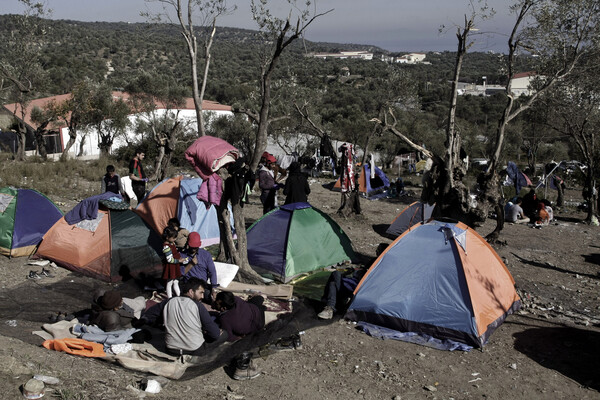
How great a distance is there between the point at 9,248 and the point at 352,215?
8.31m

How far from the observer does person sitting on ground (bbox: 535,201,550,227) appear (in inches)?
587

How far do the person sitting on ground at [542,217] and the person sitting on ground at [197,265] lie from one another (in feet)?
34.5

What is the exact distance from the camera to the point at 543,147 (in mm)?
36094

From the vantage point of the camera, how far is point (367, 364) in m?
6.39

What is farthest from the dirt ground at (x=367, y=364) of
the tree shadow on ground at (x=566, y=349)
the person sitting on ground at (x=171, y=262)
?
the person sitting on ground at (x=171, y=262)

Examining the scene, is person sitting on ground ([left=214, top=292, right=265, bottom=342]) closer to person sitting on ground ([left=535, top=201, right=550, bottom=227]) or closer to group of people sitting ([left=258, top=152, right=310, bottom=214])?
group of people sitting ([left=258, top=152, right=310, bottom=214])

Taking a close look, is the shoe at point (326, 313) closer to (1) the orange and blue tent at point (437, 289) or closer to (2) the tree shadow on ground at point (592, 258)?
(1) the orange and blue tent at point (437, 289)

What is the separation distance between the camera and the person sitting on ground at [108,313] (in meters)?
6.50

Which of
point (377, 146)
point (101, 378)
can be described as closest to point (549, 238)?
point (101, 378)

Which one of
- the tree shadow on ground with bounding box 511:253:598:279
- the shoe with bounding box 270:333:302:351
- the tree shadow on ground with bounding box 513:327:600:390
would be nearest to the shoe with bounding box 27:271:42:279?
the shoe with bounding box 270:333:302:351

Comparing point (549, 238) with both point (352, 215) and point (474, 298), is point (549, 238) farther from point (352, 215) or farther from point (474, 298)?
point (474, 298)

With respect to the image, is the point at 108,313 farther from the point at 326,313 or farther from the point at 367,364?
the point at 367,364

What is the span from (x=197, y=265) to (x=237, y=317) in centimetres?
150

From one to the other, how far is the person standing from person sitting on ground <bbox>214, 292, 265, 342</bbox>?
20.2 feet
